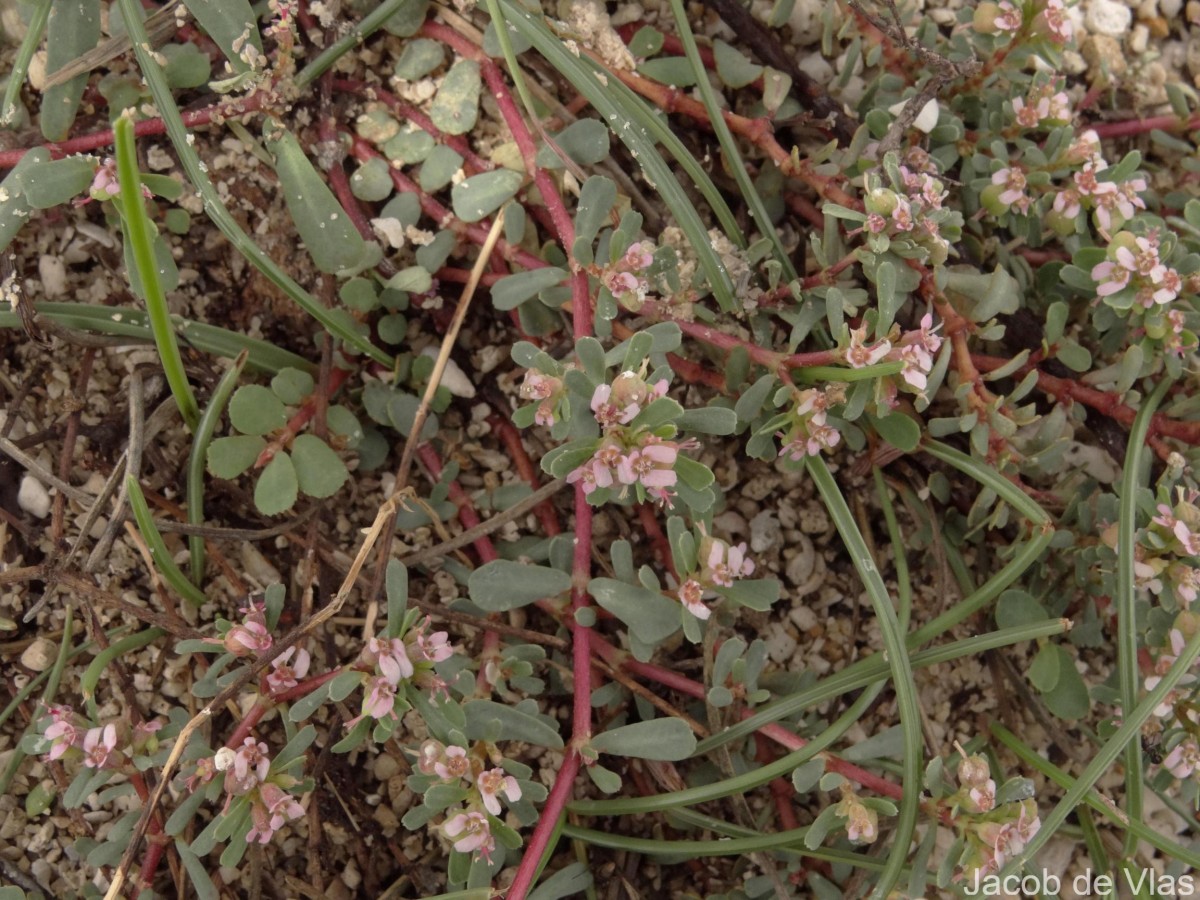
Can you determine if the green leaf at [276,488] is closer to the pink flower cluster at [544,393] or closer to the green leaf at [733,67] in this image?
the pink flower cluster at [544,393]

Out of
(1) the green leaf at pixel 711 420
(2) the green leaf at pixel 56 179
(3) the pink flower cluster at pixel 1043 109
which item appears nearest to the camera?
(1) the green leaf at pixel 711 420

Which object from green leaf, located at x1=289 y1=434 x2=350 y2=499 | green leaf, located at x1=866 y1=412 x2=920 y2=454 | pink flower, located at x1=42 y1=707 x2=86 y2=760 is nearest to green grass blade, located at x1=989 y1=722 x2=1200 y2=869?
green leaf, located at x1=866 y1=412 x2=920 y2=454

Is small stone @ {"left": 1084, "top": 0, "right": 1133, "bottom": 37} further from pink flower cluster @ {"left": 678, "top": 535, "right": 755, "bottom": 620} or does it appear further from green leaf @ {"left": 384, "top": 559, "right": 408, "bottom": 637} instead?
green leaf @ {"left": 384, "top": 559, "right": 408, "bottom": 637}

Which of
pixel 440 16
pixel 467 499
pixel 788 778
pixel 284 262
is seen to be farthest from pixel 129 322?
pixel 788 778

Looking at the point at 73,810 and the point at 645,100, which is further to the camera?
the point at 645,100

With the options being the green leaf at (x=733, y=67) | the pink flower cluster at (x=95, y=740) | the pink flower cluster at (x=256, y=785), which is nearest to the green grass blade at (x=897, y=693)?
the green leaf at (x=733, y=67)

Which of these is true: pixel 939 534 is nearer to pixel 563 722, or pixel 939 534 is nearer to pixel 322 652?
pixel 563 722
